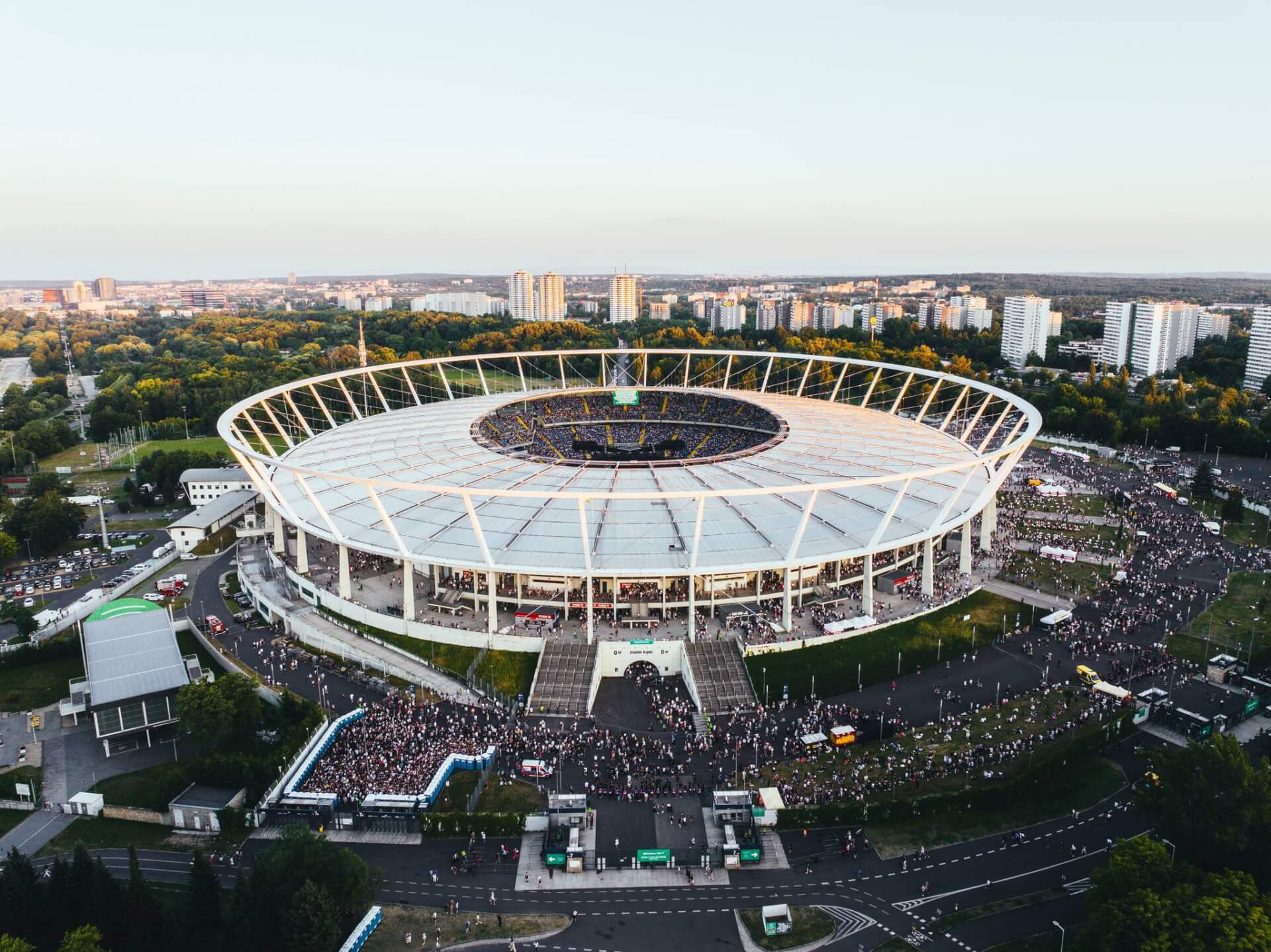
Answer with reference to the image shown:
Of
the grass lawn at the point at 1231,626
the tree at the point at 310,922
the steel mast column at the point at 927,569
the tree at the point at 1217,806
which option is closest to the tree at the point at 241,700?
the tree at the point at 310,922

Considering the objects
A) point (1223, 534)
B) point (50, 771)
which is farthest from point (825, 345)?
point (50, 771)

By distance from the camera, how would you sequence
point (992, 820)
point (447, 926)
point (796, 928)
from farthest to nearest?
1. point (992, 820)
2. point (447, 926)
3. point (796, 928)

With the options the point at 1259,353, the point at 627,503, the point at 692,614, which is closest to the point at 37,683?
the point at 627,503

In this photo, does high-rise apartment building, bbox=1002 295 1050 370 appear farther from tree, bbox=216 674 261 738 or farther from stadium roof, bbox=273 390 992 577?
tree, bbox=216 674 261 738

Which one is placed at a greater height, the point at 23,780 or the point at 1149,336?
the point at 1149,336

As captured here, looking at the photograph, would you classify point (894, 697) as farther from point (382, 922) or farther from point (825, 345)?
point (825, 345)

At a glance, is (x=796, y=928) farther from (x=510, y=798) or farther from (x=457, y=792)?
(x=457, y=792)

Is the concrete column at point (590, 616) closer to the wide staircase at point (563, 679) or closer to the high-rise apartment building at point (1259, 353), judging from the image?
the wide staircase at point (563, 679)
